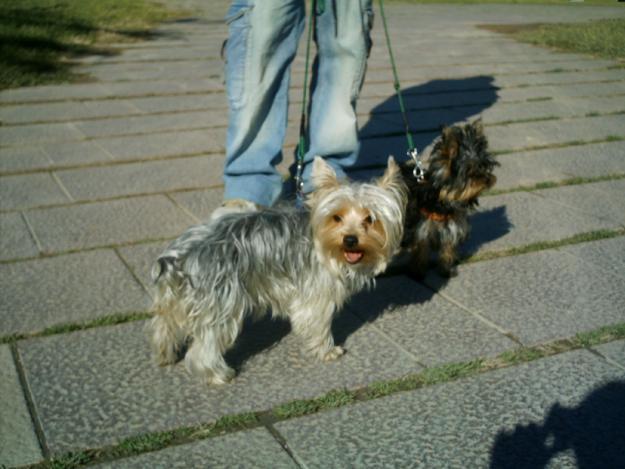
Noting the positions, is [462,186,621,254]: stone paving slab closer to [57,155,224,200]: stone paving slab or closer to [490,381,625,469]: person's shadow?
[490,381,625,469]: person's shadow

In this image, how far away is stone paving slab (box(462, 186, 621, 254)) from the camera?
5348 mm

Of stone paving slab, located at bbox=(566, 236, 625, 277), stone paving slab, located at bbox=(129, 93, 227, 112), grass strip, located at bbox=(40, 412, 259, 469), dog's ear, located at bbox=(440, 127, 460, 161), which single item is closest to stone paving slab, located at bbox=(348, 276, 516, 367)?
dog's ear, located at bbox=(440, 127, 460, 161)

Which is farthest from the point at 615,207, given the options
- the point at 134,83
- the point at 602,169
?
the point at 134,83

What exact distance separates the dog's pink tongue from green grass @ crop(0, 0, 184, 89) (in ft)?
22.3

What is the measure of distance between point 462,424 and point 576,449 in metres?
0.44

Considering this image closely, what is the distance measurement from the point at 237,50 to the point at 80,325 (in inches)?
69.9

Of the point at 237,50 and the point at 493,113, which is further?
the point at 493,113

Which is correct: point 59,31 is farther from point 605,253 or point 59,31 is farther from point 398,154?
point 605,253

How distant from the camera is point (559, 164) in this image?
689 centimetres

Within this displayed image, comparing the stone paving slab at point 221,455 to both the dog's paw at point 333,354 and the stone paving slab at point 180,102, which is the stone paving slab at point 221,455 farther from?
the stone paving slab at point 180,102

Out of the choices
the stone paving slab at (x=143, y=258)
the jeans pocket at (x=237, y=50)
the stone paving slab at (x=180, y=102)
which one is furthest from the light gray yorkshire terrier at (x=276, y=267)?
the stone paving slab at (x=180, y=102)

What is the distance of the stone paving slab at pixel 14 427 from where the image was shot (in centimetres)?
300

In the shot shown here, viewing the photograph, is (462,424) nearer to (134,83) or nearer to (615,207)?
(615,207)

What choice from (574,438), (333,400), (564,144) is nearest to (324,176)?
A: (333,400)
